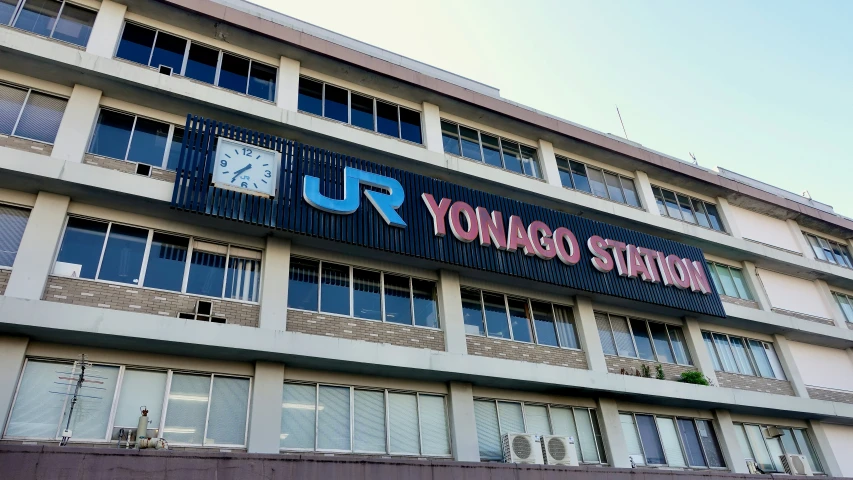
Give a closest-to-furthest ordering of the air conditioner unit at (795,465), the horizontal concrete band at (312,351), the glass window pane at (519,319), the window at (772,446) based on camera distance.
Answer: the horizontal concrete band at (312,351) → the glass window pane at (519,319) → the air conditioner unit at (795,465) → the window at (772,446)

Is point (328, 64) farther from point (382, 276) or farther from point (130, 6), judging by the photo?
point (382, 276)

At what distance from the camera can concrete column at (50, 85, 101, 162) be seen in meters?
12.9

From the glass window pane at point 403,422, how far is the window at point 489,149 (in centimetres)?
809

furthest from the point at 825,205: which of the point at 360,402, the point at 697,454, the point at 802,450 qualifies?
the point at 360,402

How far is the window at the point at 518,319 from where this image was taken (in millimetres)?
16438

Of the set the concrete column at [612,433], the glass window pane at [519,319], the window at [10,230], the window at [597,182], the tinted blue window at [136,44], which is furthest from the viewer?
the window at [597,182]

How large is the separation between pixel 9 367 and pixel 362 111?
10943mm

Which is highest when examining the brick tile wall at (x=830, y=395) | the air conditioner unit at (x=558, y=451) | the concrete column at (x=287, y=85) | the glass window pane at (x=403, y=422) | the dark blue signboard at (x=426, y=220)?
the concrete column at (x=287, y=85)

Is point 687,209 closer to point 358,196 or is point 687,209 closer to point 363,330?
point 358,196

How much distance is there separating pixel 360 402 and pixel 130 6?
11579 mm

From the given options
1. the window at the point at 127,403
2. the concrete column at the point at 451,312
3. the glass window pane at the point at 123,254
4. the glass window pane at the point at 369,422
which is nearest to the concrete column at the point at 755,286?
the concrete column at the point at 451,312

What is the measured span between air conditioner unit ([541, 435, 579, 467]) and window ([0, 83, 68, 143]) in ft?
43.9

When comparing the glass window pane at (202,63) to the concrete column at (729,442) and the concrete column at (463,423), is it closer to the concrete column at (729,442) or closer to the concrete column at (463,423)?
the concrete column at (463,423)

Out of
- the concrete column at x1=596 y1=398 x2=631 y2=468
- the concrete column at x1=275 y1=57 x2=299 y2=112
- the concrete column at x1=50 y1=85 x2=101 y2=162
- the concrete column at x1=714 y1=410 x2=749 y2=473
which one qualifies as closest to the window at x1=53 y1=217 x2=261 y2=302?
the concrete column at x1=50 y1=85 x2=101 y2=162
